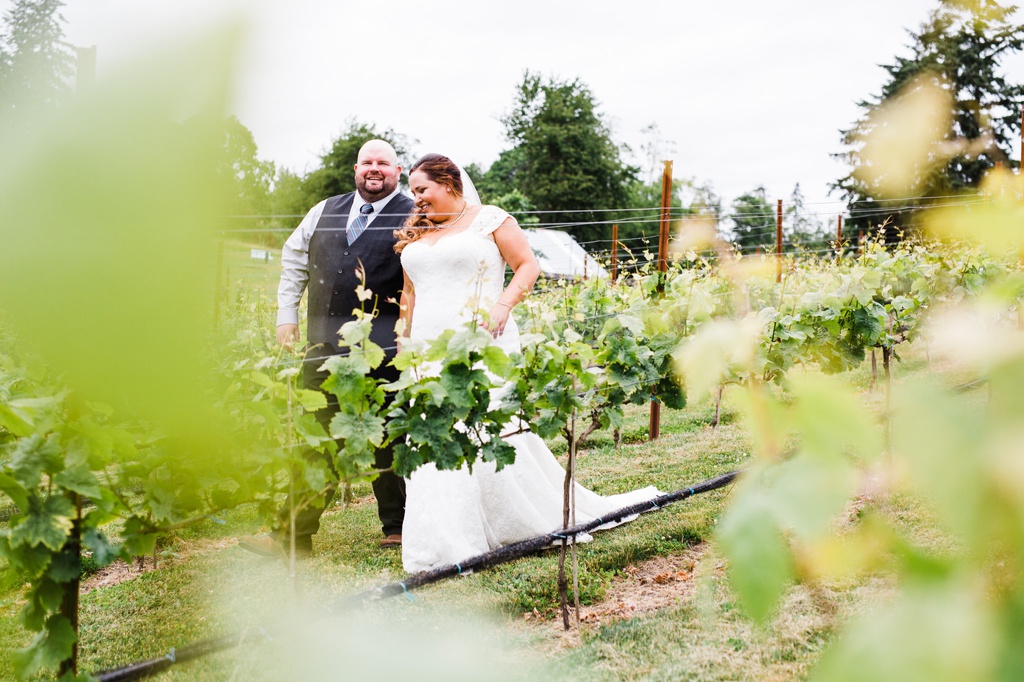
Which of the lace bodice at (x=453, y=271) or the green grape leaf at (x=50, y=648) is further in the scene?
the lace bodice at (x=453, y=271)

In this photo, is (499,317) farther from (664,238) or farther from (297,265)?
(664,238)

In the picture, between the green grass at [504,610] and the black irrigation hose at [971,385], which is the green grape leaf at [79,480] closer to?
the green grass at [504,610]

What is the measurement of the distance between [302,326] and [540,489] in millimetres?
2221

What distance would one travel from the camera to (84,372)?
22cm

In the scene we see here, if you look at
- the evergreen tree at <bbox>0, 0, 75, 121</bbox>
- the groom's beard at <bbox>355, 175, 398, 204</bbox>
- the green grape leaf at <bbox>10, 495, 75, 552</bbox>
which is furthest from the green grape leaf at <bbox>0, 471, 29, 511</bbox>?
the groom's beard at <bbox>355, 175, 398, 204</bbox>

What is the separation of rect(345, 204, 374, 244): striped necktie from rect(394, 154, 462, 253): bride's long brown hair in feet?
0.61

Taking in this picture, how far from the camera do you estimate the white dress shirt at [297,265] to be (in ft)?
12.9

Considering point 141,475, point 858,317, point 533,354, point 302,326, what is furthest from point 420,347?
point 302,326

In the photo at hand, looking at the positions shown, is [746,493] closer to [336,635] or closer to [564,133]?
[336,635]

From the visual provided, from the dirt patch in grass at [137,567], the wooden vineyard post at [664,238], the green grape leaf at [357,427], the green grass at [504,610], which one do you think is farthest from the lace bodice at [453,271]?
the wooden vineyard post at [664,238]

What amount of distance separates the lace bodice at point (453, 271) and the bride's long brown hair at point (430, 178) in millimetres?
59

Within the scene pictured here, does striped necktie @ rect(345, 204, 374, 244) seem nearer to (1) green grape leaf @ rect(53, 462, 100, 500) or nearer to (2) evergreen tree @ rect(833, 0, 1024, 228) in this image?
(1) green grape leaf @ rect(53, 462, 100, 500)

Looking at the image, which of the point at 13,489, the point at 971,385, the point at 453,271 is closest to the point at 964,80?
the point at 971,385

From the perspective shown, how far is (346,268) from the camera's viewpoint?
3.87 metres
